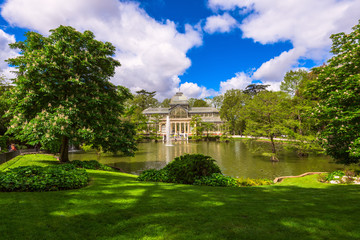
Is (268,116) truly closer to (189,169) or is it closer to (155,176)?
(189,169)

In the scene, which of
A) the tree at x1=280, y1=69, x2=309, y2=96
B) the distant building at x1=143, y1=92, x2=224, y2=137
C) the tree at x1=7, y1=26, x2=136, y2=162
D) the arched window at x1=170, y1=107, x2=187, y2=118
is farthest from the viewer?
the arched window at x1=170, y1=107, x2=187, y2=118

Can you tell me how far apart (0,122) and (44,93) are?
17705mm

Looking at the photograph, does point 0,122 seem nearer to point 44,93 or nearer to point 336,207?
point 44,93

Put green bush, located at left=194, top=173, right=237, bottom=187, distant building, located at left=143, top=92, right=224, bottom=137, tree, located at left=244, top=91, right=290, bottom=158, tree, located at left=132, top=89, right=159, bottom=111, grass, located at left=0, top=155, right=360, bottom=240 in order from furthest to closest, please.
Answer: tree, located at left=132, top=89, right=159, bottom=111, distant building, located at left=143, top=92, right=224, bottom=137, tree, located at left=244, top=91, right=290, bottom=158, green bush, located at left=194, top=173, right=237, bottom=187, grass, located at left=0, top=155, right=360, bottom=240

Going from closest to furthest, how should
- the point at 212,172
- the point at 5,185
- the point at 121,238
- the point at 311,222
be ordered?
the point at 121,238 < the point at 311,222 < the point at 5,185 < the point at 212,172

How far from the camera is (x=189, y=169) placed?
32.4ft

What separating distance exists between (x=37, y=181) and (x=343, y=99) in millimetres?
15115

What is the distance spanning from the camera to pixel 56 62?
11.8 m

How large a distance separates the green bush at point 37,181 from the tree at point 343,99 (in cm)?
1334

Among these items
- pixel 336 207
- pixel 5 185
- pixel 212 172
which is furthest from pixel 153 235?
pixel 212 172

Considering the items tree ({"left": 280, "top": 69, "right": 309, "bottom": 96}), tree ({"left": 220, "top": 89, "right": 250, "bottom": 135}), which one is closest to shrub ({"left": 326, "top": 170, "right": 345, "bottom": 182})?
tree ({"left": 280, "top": 69, "right": 309, "bottom": 96})

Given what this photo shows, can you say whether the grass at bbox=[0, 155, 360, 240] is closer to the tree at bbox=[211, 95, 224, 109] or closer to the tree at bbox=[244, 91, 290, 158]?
the tree at bbox=[244, 91, 290, 158]

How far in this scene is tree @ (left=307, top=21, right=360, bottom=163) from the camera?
33.2 ft

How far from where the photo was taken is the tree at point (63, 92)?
11000mm
